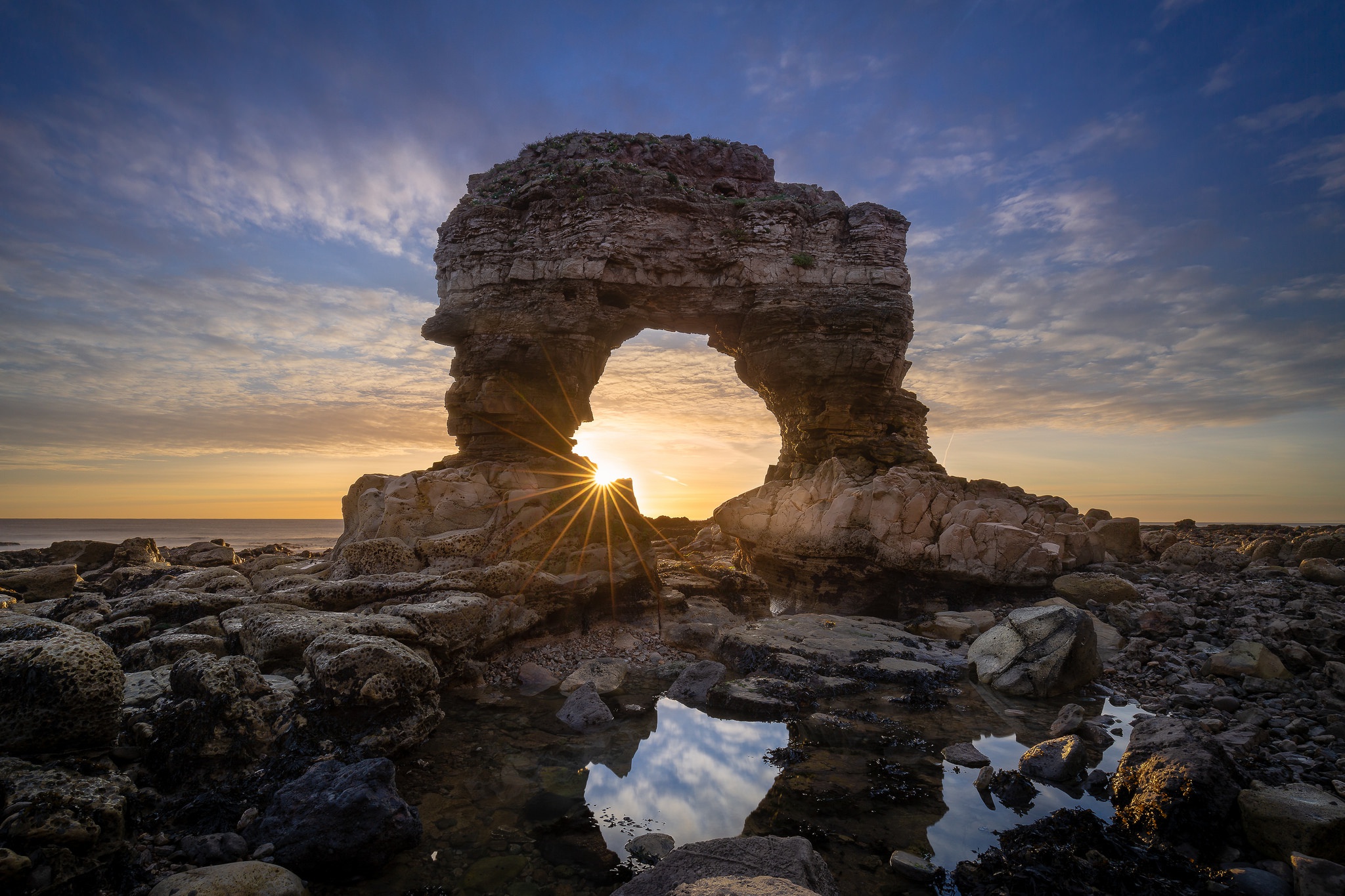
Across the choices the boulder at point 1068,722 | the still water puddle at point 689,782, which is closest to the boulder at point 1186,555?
the boulder at point 1068,722

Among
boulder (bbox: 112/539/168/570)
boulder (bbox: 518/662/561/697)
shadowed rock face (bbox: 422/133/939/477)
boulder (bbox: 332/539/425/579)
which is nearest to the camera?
boulder (bbox: 518/662/561/697)

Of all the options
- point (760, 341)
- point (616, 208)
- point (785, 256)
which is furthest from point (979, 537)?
point (616, 208)

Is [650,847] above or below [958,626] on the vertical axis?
below

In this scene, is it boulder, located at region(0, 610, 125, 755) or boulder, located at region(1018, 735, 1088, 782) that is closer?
boulder, located at region(0, 610, 125, 755)

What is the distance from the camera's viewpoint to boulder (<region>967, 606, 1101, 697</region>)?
8.82 metres

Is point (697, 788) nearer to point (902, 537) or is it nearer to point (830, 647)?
point (830, 647)

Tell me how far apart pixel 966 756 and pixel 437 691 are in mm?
7097

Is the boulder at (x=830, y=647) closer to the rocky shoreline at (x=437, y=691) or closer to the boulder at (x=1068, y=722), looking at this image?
the rocky shoreline at (x=437, y=691)

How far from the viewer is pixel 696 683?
31.0 ft

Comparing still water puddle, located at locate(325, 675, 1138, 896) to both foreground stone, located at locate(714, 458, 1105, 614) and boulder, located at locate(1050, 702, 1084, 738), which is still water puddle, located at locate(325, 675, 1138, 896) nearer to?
boulder, located at locate(1050, 702, 1084, 738)

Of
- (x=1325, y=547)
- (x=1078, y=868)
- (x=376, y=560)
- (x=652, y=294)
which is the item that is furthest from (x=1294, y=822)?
(x=652, y=294)

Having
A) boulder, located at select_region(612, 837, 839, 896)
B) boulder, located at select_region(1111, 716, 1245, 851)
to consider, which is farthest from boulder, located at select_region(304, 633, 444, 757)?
boulder, located at select_region(1111, 716, 1245, 851)

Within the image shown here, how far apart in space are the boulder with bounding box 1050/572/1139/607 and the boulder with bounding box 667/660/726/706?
31.3ft

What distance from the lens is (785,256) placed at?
18844mm
